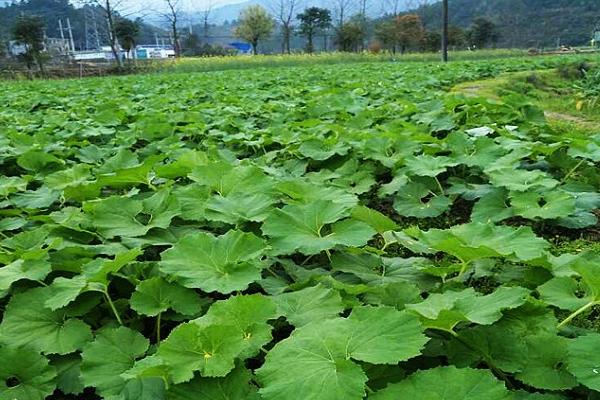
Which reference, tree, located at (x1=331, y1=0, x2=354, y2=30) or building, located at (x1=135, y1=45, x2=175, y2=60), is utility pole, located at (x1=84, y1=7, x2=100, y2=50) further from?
tree, located at (x1=331, y1=0, x2=354, y2=30)

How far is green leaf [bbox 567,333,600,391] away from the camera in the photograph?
0.92 m

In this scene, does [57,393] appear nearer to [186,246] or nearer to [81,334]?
[81,334]

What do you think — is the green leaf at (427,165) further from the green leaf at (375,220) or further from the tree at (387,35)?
the tree at (387,35)

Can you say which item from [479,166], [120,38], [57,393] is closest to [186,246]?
[57,393]

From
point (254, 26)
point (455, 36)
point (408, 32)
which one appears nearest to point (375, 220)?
point (408, 32)

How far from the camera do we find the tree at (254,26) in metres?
45.5

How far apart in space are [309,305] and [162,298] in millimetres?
375

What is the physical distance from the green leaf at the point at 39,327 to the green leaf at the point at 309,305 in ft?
1.57

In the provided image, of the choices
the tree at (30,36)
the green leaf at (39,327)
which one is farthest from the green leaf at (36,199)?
the tree at (30,36)

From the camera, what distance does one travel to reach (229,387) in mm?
993

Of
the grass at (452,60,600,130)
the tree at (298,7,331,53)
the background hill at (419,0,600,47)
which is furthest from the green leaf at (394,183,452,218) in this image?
the background hill at (419,0,600,47)

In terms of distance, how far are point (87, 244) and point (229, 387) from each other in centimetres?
101

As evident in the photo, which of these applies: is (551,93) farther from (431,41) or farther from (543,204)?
(431,41)

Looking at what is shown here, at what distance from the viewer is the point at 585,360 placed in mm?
962
